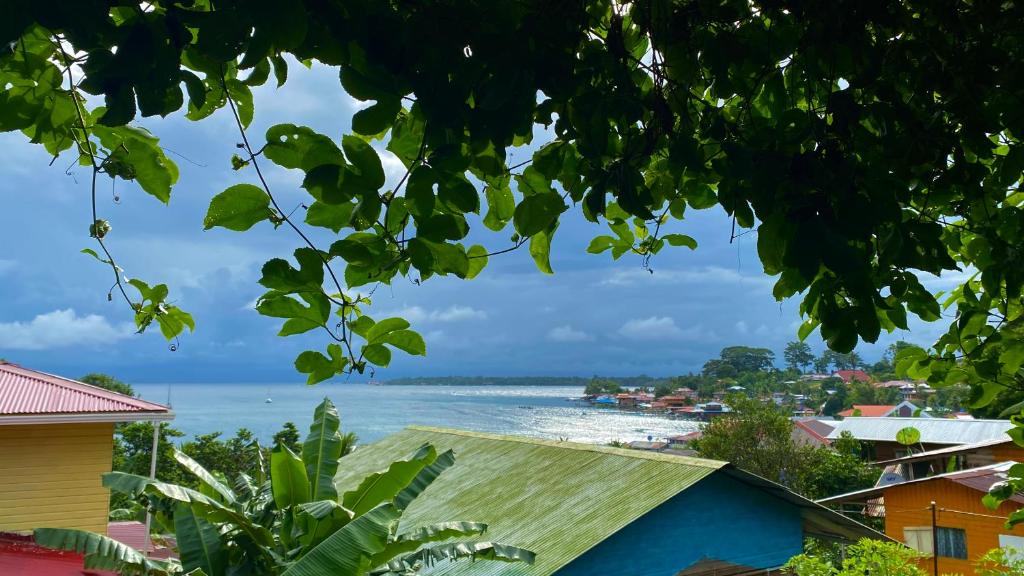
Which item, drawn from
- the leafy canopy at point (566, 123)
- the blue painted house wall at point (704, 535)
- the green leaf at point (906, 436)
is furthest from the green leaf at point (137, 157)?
the green leaf at point (906, 436)

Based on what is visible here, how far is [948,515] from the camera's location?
15.6m

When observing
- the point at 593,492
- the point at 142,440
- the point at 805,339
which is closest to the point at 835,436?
the point at 593,492

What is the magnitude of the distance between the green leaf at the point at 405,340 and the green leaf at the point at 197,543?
5817mm

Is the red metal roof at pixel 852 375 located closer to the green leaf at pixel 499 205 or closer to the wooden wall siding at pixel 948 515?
the wooden wall siding at pixel 948 515

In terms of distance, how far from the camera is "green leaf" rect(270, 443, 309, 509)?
6.22m

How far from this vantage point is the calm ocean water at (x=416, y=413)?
51.8 meters

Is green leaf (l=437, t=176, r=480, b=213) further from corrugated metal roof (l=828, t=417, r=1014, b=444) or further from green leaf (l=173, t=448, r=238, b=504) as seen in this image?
corrugated metal roof (l=828, t=417, r=1014, b=444)

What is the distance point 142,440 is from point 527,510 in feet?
64.7

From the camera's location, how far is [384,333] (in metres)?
1.03

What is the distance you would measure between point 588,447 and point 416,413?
69663 mm

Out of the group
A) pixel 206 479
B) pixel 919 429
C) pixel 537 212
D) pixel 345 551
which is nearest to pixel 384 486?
pixel 345 551

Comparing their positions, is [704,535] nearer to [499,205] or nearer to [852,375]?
[499,205]

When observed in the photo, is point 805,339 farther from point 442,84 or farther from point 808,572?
point 808,572

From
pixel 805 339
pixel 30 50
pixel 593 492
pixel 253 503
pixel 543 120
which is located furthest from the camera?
pixel 593 492
